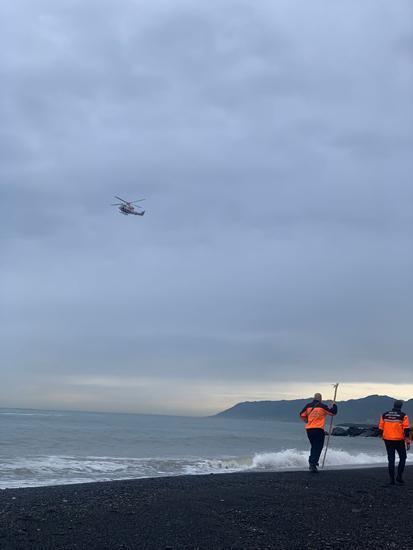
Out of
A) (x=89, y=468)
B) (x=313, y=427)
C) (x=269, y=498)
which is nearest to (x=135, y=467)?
(x=89, y=468)

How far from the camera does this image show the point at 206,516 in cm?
964

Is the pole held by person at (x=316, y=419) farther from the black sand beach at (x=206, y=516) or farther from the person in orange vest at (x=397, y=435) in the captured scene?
the black sand beach at (x=206, y=516)

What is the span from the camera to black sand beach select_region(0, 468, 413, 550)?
26.8 feet

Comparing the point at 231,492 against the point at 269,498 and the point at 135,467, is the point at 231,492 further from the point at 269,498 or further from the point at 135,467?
the point at 135,467

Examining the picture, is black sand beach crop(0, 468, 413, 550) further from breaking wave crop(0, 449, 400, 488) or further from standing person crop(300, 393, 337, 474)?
breaking wave crop(0, 449, 400, 488)

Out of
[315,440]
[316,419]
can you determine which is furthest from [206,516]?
[315,440]

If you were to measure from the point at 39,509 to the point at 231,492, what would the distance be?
3.88 m

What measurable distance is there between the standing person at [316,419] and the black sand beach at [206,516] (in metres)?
2.24

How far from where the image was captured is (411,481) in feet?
51.3

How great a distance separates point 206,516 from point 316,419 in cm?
672

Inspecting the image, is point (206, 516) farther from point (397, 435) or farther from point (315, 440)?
point (315, 440)

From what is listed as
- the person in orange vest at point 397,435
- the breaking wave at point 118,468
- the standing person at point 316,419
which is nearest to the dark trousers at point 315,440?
the standing person at point 316,419

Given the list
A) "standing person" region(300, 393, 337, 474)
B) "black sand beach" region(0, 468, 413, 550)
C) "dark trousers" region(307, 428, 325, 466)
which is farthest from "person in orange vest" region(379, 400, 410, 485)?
"dark trousers" region(307, 428, 325, 466)

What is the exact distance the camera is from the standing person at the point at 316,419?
15.8m
